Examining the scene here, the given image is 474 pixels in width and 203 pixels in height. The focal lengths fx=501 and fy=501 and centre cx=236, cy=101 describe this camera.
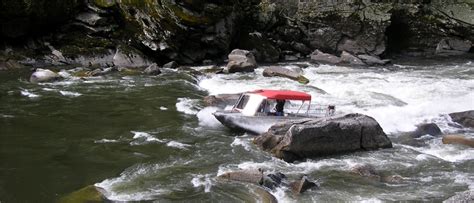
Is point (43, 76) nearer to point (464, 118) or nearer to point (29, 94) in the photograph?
point (29, 94)

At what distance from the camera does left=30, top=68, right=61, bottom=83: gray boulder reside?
27.1m

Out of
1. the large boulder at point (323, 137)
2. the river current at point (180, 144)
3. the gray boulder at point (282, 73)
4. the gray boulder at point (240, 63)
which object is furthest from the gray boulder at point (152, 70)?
the large boulder at point (323, 137)

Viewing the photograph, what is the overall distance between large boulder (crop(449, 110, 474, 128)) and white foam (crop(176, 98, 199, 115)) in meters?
10.7

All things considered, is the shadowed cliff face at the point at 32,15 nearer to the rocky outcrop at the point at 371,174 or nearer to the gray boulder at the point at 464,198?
the rocky outcrop at the point at 371,174

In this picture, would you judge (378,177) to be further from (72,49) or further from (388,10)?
(388,10)

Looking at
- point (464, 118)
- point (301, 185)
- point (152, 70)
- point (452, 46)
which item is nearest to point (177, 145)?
point (301, 185)

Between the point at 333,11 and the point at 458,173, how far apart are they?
1167 inches

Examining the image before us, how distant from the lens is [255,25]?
41562 millimetres

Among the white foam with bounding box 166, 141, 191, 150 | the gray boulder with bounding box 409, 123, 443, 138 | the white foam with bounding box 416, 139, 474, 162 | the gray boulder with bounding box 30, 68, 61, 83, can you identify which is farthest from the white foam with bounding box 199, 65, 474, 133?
the gray boulder with bounding box 30, 68, 61, 83

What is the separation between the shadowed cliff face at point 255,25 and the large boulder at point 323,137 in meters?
18.8

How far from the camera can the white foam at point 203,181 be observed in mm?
12992

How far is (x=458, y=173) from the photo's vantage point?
14.4m

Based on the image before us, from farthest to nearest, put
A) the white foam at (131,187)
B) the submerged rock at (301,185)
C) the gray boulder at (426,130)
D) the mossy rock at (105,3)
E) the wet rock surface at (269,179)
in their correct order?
the mossy rock at (105,3), the gray boulder at (426,130), the wet rock surface at (269,179), the submerged rock at (301,185), the white foam at (131,187)

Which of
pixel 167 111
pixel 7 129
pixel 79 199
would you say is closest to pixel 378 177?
pixel 79 199
